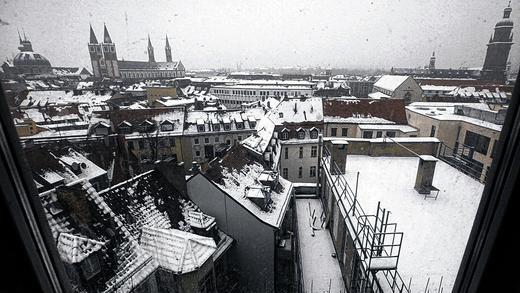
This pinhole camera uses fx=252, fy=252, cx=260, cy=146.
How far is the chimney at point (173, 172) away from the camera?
20.5ft

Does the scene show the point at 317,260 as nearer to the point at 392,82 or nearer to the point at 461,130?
the point at 461,130

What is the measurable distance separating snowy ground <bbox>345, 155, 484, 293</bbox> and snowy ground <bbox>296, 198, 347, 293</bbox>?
1771mm

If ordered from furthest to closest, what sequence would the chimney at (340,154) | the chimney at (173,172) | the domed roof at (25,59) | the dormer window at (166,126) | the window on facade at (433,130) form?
the dormer window at (166,126), the window on facade at (433,130), the chimney at (173,172), the chimney at (340,154), the domed roof at (25,59)

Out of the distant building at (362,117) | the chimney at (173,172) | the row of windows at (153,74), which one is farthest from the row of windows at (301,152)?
the row of windows at (153,74)

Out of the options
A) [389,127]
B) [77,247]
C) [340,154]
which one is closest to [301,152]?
[389,127]

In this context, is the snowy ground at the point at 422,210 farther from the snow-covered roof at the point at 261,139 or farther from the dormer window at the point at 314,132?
the dormer window at the point at 314,132

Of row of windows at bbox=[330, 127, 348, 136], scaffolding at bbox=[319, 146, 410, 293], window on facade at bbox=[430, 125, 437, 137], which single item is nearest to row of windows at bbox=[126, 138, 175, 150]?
row of windows at bbox=[330, 127, 348, 136]

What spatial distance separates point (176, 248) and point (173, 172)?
234 cm

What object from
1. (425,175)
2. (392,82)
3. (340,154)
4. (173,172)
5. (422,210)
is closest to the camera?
(422,210)

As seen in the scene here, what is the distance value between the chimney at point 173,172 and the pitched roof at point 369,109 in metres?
10.1

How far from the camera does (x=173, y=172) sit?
6250 millimetres

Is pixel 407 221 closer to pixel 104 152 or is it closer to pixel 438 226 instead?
pixel 438 226

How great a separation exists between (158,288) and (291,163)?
8.83 metres

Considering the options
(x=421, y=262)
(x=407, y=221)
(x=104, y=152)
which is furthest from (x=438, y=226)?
(x=104, y=152)
